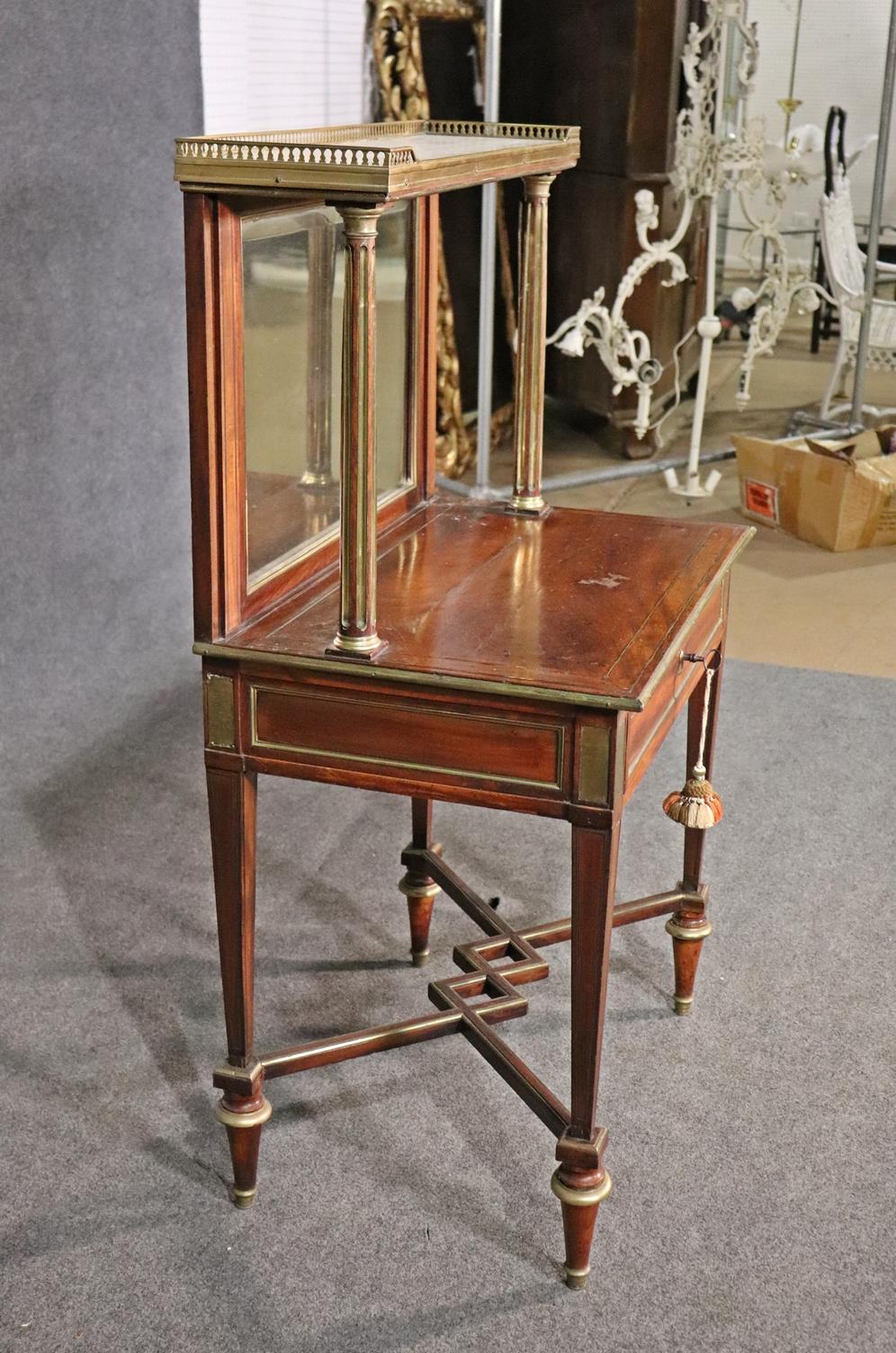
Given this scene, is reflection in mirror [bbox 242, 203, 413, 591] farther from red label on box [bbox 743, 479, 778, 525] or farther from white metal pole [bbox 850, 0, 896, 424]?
white metal pole [bbox 850, 0, 896, 424]

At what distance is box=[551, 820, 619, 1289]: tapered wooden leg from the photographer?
180 cm

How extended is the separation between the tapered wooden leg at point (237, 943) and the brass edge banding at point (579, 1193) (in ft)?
1.32

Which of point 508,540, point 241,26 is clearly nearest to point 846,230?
point 241,26

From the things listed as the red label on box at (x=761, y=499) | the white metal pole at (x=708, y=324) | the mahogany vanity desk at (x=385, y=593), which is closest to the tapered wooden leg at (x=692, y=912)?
the mahogany vanity desk at (x=385, y=593)

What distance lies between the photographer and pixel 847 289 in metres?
6.22

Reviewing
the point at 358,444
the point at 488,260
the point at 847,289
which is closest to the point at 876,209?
the point at 847,289

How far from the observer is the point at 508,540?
2279mm

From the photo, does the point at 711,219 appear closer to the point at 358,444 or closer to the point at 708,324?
the point at 708,324

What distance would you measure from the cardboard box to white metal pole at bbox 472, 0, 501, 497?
33.9 inches

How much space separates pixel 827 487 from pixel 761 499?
1.00 feet

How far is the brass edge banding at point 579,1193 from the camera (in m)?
1.90

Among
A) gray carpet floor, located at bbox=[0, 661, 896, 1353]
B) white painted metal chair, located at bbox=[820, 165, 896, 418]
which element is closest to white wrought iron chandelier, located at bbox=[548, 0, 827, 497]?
white painted metal chair, located at bbox=[820, 165, 896, 418]

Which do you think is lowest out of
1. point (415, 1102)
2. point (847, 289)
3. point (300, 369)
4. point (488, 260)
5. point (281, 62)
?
point (415, 1102)

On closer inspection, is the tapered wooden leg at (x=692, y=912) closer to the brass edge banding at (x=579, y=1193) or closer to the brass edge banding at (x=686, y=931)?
the brass edge banding at (x=686, y=931)
